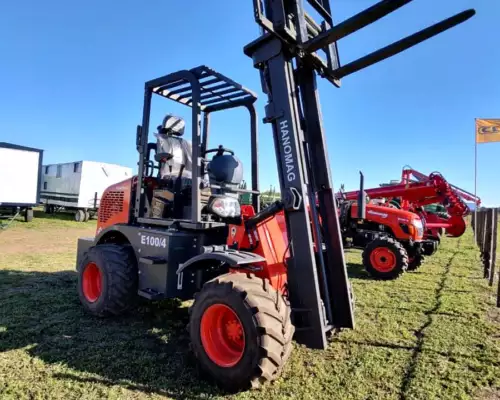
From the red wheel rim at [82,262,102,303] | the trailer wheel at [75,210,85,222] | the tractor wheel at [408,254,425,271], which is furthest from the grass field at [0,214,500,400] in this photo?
the trailer wheel at [75,210,85,222]

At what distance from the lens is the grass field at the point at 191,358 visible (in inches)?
122

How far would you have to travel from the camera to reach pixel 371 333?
4.60 metres

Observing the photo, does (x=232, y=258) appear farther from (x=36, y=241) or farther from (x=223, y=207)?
(x=36, y=241)

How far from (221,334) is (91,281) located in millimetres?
2470

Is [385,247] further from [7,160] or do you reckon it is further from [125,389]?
[7,160]

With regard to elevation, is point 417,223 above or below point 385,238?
above

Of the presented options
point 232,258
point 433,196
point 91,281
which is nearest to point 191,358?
point 232,258

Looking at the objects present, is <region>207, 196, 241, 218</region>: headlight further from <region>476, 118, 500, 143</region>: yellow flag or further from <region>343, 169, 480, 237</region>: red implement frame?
<region>476, 118, 500, 143</region>: yellow flag

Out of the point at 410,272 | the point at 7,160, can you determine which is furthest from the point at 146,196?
the point at 7,160

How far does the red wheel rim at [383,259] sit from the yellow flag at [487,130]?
1427 centimetres

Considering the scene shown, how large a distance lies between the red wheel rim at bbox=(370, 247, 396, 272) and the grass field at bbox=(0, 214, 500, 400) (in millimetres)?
1814

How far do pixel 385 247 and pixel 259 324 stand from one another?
635cm

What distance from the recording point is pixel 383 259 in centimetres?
853

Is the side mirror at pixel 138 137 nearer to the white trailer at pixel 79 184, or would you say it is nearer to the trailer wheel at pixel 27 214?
the trailer wheel at pixel 27 214
